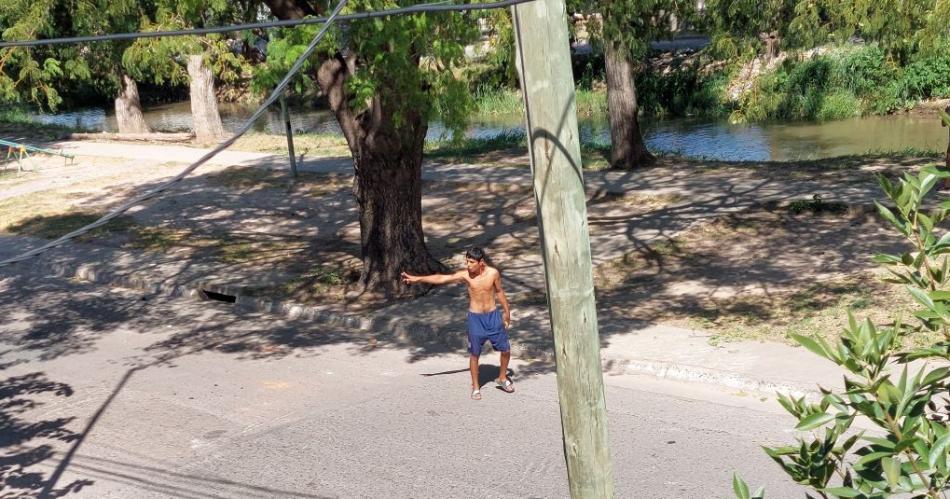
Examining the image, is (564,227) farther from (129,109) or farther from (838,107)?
(129,109)

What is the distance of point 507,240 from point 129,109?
63.0ft

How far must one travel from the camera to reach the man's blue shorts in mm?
9500

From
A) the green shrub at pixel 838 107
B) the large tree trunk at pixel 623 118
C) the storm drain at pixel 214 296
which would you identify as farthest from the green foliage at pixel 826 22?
the green shrub at pixel 838 107

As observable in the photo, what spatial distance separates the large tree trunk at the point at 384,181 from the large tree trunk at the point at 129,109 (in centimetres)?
1973

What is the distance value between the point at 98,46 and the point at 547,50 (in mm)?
19009

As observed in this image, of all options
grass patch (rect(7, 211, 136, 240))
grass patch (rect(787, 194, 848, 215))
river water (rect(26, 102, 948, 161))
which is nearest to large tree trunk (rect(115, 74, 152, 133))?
river water (rect(26, 102, 948, 161))

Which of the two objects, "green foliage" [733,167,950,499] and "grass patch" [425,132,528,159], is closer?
"green foliage" [733,167,950,499]

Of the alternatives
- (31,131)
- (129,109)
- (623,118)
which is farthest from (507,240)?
(31,131)

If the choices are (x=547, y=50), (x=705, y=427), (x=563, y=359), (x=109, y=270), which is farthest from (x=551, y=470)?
(x=109, y=270)

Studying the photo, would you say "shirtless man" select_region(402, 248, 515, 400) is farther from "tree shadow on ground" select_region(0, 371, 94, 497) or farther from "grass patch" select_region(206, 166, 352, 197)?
"grass patch" select_region(206, 166, 352, 197)

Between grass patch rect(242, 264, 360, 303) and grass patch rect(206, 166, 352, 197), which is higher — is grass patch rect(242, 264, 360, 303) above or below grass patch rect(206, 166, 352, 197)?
below

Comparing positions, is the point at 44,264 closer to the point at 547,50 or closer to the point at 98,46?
the point at 98,46

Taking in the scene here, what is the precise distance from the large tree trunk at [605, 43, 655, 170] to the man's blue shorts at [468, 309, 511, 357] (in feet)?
34.1

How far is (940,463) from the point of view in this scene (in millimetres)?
2959
